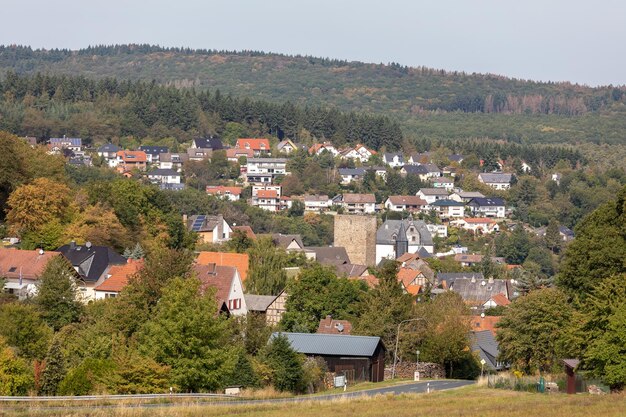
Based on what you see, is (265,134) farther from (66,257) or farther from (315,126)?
(66,257)

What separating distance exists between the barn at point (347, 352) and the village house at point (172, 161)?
111515 millimetres

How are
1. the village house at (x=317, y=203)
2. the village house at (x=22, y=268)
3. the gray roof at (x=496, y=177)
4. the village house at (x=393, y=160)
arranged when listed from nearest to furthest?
the village house at (x=22, y=268) < the village house at (x=317, y=203) < the gray roof at (x=496, y=177) < the village house at (x=393, y=160)

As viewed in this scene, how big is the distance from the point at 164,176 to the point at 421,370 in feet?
334

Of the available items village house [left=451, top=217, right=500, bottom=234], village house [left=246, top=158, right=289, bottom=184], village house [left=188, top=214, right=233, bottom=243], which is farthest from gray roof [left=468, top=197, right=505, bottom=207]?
village house [left=188, top=214, right=233, bottom=243]

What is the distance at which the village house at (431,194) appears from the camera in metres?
163

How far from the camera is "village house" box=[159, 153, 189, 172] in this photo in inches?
6315

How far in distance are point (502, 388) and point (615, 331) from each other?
4.44 m

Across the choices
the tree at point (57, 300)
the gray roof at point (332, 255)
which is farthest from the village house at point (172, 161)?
the tree at point (57, 300)

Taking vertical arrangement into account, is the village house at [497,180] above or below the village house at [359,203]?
above

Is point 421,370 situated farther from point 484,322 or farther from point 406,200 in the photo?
point 406,200

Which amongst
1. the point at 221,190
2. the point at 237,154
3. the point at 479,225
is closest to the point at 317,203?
the point at 221,190

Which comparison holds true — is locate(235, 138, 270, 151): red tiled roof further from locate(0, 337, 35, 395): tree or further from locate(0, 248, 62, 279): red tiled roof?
locate(0, 337, 35, 395): tree

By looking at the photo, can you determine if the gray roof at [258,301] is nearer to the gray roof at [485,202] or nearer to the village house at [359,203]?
the village house at [359,203]

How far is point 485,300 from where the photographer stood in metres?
91.6
